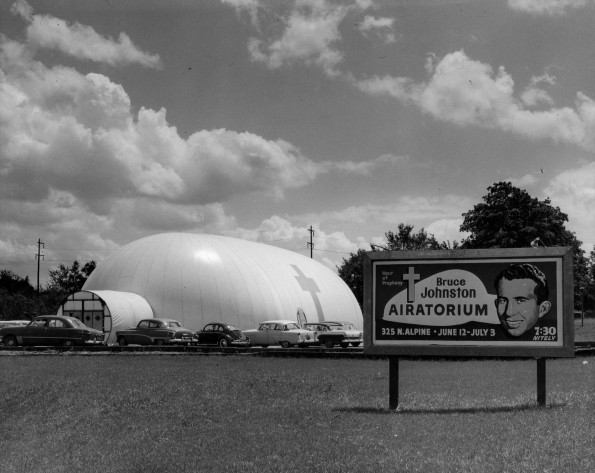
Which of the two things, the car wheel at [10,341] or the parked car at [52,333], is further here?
the car wheel at [10,341]

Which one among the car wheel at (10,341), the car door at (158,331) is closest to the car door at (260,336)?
the car door at (158,331)

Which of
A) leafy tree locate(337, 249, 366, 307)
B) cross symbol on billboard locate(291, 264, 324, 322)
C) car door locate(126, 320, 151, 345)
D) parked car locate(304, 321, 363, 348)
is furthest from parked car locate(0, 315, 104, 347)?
leafy tree locate(337, 249, 366, 307)

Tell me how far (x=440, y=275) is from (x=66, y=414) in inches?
272

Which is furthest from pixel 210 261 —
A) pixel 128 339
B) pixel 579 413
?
pixel 579 413

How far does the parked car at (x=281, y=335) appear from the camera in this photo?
39.8m

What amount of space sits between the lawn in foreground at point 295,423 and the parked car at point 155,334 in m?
20.7

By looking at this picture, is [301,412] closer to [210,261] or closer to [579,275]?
[210,261]

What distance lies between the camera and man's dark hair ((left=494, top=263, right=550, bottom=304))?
1266cm

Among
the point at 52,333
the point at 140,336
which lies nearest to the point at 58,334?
the point at 52,333

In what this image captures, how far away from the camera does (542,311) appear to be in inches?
498

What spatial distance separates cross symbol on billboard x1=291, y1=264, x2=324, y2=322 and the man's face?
139ft

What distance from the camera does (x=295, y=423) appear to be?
11.4 metres

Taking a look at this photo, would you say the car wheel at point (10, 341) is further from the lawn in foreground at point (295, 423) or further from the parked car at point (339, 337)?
the lawn in foreground at point (295, 423)

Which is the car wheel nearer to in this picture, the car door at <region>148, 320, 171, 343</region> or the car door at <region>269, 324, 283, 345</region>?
the car door at <region>148, 320, 171, 343</region>
